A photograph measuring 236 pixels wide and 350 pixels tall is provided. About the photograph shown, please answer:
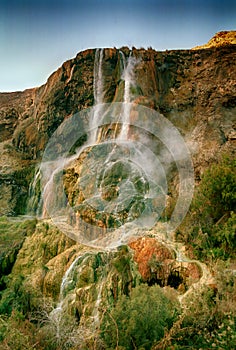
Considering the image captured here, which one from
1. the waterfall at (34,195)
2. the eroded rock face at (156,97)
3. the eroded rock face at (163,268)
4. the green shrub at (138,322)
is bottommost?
the green shrub at (138,322)

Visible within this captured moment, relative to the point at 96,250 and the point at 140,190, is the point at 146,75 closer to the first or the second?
the point at 140,190

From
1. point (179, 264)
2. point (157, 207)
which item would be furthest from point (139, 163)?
point (179, 264)

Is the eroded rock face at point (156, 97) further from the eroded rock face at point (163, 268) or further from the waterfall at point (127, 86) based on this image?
the eroded rock face at point (163, 268)

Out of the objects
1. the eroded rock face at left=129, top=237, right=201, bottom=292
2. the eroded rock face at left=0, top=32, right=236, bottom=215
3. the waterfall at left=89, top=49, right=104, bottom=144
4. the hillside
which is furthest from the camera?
the waterfall at left=89, top=49, right=104, bottom=144

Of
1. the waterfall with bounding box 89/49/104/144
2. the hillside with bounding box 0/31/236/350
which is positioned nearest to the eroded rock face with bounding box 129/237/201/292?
the hillside with bounding box 0/31/236/350

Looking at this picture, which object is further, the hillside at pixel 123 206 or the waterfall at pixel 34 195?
the waterfall at pixel 34 195

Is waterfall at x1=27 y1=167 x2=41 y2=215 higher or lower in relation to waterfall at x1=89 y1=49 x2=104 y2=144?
lower

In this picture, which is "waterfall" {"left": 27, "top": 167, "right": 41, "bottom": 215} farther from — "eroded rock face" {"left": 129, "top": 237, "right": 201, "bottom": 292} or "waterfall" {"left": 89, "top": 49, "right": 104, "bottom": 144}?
"eroded rock face" {"left": 129, "top": 237, "right": 201, "bottom": 292}

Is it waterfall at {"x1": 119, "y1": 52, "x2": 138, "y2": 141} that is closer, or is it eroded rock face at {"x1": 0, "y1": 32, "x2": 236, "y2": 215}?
eroded rock face at {"x1": 0, "y1": 32, "x2": 236, "y2": 215}

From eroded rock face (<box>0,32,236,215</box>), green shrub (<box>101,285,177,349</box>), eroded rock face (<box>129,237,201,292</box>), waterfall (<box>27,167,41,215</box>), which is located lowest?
green shrub (<box>101,285,177,349</box>)

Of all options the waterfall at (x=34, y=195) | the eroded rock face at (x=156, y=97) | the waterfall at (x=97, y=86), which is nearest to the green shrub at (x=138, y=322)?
the eroded rock face at (x=156, y=97)

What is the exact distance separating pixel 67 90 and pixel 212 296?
2066 cm

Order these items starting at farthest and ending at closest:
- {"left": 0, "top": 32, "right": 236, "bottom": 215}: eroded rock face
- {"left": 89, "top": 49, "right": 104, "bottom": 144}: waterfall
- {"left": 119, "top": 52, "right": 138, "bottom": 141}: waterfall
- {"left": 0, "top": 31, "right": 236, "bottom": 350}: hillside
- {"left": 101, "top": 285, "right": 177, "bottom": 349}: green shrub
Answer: {"left": 89, "top": 49, "right": 104, "bottom": 144}: waterfall < {"left": 119, "top": 52, "right": 138, "bottom": 141}: waterfall < {"left": 0, "top": 32, "right": 236, "bottom": 215}: eroded rock face < {"left": 0, "top": 31, "right": 236, "bottom": 350}: hillside < {"left": 101, "top": 285, "right": 177, "bottom": 349}: green shrub

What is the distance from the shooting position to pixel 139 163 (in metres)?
20.4
